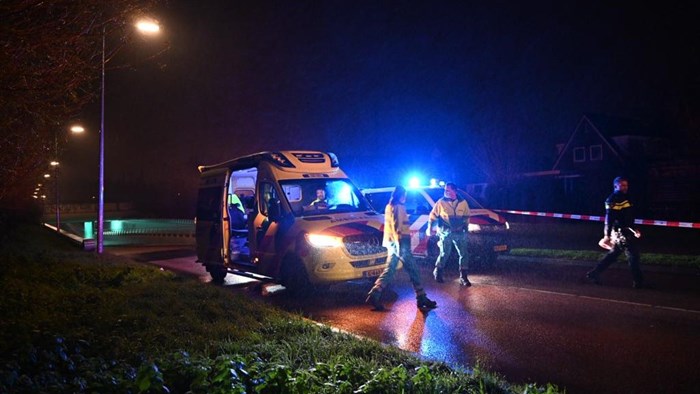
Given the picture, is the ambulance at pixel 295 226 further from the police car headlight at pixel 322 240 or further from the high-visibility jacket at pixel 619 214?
the high-visibility jacket at pixel 619 214

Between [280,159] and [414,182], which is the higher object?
[280,159]

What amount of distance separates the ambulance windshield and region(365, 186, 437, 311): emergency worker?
172cm

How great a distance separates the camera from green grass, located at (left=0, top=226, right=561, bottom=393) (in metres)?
3.67

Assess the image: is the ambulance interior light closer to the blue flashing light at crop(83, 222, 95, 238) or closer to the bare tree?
the bare tree

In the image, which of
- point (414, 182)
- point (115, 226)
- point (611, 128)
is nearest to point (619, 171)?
point (611, 128)

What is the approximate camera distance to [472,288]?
31.2 ft

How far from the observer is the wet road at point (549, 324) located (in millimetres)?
4969

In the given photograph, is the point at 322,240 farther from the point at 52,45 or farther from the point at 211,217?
the point at 52,45

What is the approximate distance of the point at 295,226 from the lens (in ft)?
29.2

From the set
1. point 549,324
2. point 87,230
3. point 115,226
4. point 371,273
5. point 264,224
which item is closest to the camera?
point 549,324

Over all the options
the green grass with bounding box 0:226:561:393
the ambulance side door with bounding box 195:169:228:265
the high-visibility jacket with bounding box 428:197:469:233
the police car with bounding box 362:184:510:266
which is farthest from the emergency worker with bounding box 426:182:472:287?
the ambulance side door with bounding box 195:169:228:265

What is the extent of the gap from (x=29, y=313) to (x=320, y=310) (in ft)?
12.8

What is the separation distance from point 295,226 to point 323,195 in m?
1.45

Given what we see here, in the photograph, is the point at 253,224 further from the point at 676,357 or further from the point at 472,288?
the point at 676,357
